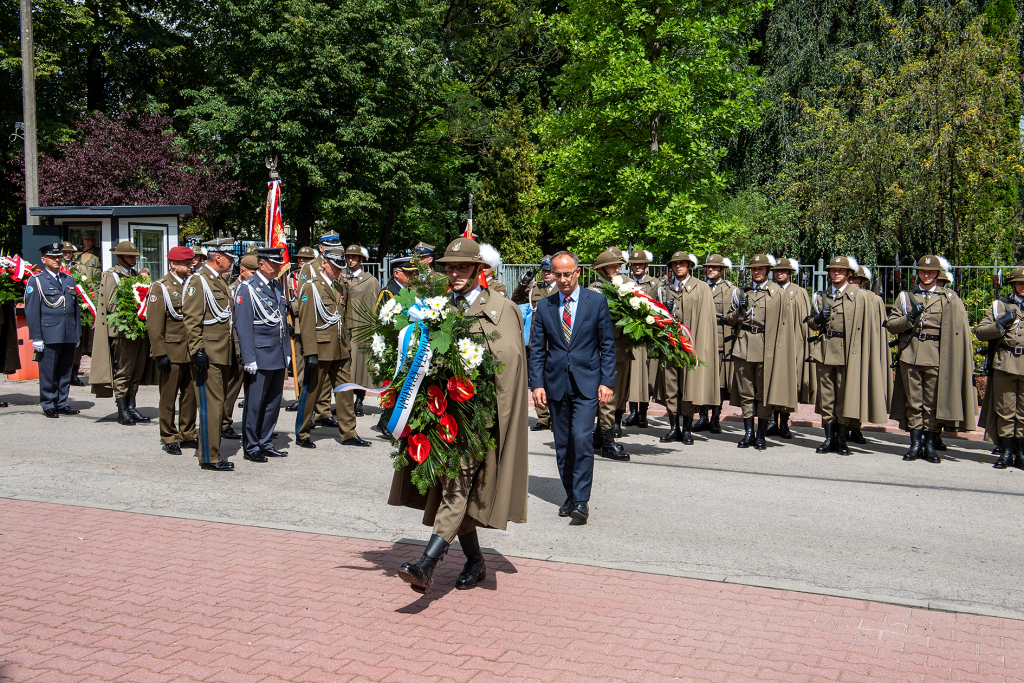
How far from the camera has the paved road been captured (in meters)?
6.26

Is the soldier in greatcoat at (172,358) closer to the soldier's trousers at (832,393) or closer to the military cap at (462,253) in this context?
the military cap at (462,253)

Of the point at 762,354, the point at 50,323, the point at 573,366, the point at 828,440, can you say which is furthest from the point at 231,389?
the point at 828,440

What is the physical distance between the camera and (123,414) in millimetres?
11875

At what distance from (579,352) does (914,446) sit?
4.96 meters

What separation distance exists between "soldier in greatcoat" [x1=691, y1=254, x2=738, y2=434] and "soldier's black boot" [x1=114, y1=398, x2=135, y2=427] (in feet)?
24.0

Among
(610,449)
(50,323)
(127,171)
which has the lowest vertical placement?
(610,449)

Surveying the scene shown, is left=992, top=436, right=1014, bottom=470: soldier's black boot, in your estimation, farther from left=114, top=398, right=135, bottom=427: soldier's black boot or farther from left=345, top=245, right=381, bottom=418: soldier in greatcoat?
left=114, top=398, right=135, bottom=427: soldier's black boot

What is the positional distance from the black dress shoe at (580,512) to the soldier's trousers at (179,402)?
4873 mm

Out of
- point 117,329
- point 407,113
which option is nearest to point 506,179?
point 407,113

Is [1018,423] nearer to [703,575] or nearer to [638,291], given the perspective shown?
[638,291]

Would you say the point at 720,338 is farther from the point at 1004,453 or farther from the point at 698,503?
the point at 698,503

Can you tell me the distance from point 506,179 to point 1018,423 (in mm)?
24526

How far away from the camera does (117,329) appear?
11781mm

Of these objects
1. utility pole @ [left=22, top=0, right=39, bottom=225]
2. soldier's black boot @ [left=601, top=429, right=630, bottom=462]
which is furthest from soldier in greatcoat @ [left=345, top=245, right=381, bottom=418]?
utility pole @ [left=22, top=0, right=39, bottom=225]
